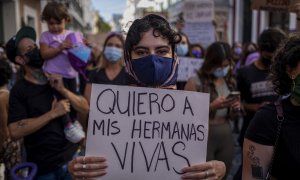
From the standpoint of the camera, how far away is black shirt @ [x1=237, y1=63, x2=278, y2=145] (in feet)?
12.7

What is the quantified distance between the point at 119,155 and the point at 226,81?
2.51 metres

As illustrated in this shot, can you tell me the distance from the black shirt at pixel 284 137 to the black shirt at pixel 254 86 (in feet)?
6.13

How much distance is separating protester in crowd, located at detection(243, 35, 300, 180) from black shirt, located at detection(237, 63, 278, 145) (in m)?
1.78

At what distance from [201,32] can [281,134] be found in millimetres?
5670

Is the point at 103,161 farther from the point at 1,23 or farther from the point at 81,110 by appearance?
the point at 1,23

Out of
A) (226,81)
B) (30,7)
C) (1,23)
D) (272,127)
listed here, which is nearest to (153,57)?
(272,127)

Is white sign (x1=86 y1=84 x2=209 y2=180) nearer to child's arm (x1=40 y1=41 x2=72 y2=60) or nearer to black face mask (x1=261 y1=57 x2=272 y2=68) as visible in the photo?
child's arm (x1=40 y1=41 x2=72 y2=60)

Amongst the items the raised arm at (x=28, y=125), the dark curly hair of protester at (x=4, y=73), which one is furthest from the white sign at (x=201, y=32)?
the raised arm at (x=28, y=125)

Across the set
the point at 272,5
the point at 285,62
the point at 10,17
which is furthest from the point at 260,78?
the point at 10,17

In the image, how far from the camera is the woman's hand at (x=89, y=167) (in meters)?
1.59

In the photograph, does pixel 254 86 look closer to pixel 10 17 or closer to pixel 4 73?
pixel 4 73

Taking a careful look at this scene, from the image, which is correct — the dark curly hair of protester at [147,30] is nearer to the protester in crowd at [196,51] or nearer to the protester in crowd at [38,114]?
the protester in crowd at [38,114]

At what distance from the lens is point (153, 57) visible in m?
1.75

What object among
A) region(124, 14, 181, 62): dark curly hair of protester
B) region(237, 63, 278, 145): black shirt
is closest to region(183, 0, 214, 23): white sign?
region(237, 63, 278, 145): black shirt
